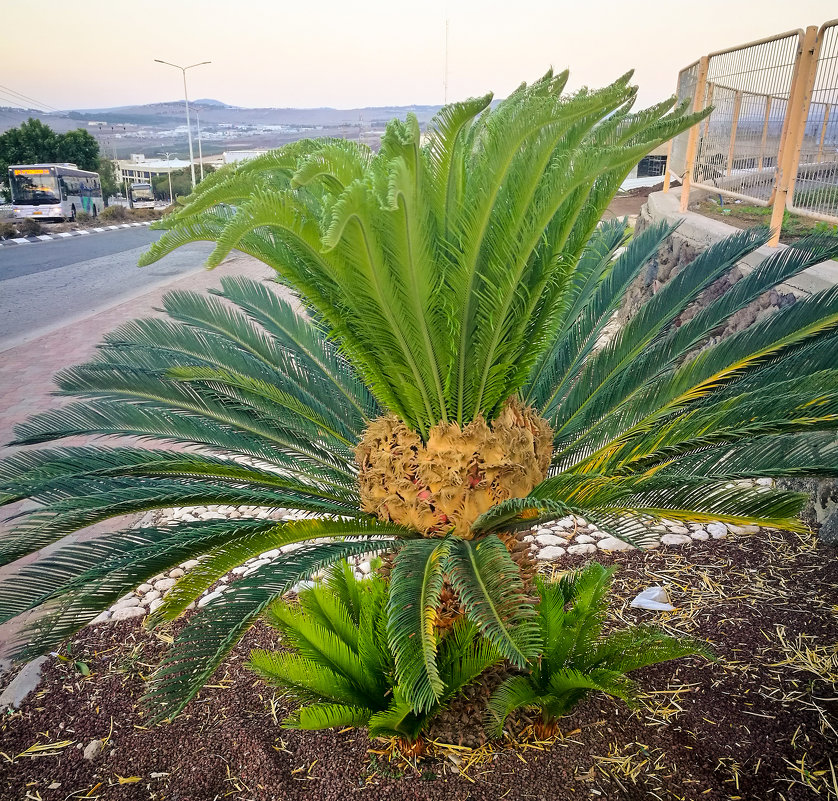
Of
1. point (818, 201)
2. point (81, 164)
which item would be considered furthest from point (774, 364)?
point (81, 164)

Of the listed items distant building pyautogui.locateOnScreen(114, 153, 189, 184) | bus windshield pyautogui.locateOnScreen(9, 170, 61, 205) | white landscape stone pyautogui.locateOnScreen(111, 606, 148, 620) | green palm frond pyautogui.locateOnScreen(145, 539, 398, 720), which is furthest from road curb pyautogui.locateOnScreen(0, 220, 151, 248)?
distant building pyautogui.locateOnScreen(114, 153, 189, 184)

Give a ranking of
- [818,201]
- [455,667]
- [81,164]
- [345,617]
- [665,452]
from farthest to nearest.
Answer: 1. [81,164]
2. [818,201]
3. [345,617]
4. [455,667]
5. [665,452]

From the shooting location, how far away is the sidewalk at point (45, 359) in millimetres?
7873

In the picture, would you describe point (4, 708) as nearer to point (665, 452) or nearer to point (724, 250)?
point (665, 452)

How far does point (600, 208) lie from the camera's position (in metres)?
2.69

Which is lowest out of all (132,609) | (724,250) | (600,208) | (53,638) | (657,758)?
(132,609)

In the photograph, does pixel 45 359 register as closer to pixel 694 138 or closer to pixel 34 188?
pixel 694 138

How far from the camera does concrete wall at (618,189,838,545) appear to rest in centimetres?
446

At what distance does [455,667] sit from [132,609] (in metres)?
2.43

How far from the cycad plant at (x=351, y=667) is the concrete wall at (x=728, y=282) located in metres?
2.49

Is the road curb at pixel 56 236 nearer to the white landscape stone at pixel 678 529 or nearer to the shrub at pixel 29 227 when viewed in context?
the shrub at pixel 29 227

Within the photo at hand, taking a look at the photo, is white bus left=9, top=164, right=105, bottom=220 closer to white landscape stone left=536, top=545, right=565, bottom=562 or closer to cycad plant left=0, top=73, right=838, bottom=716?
cycad plant left=0, top=73, right=838, bottom=716

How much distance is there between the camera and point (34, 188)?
93.0 feet

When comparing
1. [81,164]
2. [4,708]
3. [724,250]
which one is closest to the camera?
[4,708]
